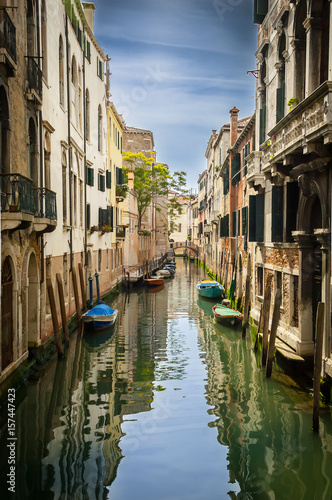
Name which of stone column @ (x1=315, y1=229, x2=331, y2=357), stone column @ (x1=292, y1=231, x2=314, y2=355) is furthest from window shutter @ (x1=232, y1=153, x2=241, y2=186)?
stone column @ (x1=315, y1=229, x2=331, y2=357)

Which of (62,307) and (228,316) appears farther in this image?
(228,316)

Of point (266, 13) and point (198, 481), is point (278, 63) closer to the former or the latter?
point (266, 13)

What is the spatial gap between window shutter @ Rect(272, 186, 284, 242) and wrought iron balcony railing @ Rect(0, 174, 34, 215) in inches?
218

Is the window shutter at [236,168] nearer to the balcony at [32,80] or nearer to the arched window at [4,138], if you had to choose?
the balcony at [32,80]

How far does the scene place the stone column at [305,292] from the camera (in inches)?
353

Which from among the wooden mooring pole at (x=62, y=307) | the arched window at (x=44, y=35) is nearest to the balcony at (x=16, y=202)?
the wooden mooring pole at (x=62, y=307)

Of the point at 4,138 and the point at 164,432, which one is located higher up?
the point at 4,138

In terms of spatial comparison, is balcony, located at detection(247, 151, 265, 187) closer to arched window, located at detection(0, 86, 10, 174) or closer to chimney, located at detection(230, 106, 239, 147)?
arched window, located at detection(0, 86, 10, 174)

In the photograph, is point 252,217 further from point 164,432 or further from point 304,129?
point 164,432

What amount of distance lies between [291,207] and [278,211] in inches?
20.4

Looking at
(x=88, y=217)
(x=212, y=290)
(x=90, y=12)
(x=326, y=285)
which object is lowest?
(x=212, y=290)

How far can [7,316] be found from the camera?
789 cm

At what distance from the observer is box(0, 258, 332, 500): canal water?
5.44 m

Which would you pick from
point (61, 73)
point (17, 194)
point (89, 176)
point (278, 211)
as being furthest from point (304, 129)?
point (89, 176)
